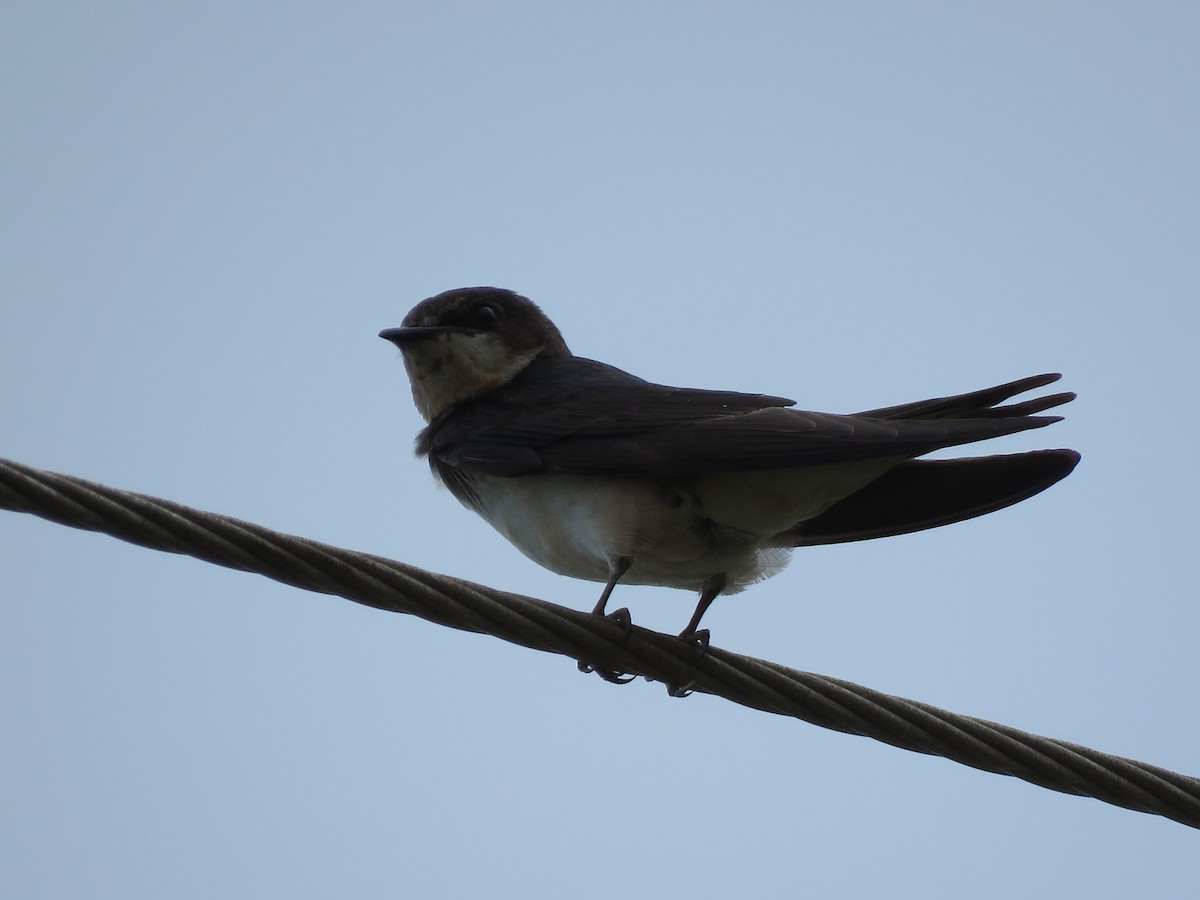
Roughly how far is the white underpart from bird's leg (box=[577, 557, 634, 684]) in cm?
3

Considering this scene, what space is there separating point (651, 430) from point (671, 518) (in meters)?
0.32

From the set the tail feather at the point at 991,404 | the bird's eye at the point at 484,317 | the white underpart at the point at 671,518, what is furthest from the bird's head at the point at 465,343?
the tail feather at the point at 991,404

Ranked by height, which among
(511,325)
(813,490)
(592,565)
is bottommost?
(592,565)

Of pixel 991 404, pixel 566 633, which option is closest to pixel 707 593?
pixel 991 404

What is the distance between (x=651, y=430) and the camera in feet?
15.1

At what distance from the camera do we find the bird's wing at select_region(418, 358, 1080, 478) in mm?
4004

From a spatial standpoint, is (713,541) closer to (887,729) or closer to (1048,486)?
(1048,486)

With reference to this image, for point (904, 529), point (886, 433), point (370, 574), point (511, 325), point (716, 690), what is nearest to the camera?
point (370, 574)

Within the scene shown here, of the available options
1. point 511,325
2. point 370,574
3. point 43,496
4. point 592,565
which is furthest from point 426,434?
point 43,496

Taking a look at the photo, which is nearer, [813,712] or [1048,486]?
[813,712]

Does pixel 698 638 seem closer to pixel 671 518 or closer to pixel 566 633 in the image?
pixel 671 518

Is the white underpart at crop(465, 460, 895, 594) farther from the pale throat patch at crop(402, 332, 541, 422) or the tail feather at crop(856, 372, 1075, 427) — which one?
the pale throat patch at crop(402, 332, 541, 422)

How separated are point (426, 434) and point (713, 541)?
1.51 meters

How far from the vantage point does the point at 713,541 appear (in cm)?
462
